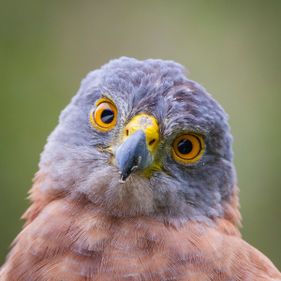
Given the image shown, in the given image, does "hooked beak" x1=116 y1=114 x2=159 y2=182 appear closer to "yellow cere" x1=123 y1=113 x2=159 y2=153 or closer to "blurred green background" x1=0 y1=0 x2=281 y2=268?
"yellow cere" x1=123 y1=113 x2=159 y2=153

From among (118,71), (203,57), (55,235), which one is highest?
(203,57)

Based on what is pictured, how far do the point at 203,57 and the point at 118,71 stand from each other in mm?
3550

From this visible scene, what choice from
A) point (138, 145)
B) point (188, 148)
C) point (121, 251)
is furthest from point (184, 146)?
point (121, 251)

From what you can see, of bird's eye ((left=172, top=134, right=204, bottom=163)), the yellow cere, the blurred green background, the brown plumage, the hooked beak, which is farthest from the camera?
the blurred green background

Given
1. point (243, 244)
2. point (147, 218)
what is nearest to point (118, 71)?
point (147, 218)

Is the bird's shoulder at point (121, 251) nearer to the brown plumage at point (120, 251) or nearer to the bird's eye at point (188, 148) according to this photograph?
the brown plumage at point (120, 251)

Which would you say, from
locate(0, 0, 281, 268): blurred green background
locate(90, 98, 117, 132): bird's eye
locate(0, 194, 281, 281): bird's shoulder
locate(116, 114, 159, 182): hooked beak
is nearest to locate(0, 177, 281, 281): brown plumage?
locate(0, 194, 281, 281): bird's shoulder

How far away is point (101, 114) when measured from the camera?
3.55 metres

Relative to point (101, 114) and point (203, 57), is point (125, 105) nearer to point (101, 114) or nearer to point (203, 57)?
point (101, 114)

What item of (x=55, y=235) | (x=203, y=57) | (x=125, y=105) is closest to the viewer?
(x=55, y=235)

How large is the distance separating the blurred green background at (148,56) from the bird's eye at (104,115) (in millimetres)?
3292

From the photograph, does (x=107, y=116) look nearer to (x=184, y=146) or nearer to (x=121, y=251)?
(x=184, y=146)

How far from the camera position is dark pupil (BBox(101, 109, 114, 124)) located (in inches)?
138

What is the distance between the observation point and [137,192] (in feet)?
11.0
